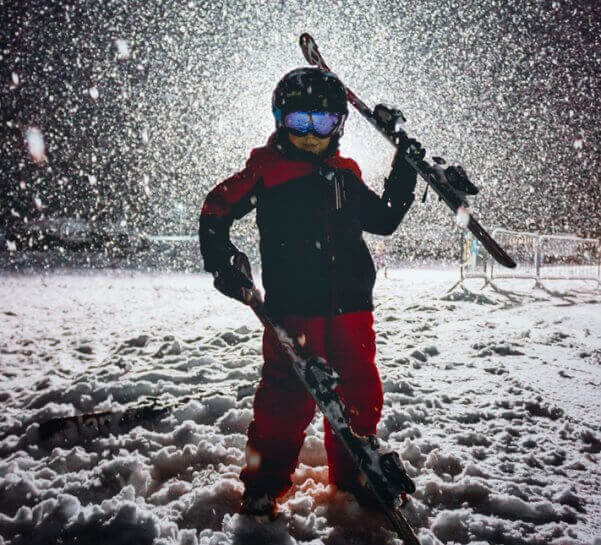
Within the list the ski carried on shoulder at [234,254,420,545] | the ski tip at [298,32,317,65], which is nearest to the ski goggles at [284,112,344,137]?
the ski carried on shoulder at [234,254,420,545]

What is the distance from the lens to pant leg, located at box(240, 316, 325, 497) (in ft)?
6.25

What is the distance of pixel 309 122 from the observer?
2.03 m

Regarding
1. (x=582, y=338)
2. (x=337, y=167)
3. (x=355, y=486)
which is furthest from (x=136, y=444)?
(x=582, y=338)

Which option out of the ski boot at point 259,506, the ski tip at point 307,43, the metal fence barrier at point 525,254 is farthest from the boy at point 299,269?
the metal fence barrier at point 525,254

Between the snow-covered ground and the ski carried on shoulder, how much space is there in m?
0.35

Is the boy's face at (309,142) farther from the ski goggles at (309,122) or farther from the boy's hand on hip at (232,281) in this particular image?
the boy's hand on hip at (232,281)

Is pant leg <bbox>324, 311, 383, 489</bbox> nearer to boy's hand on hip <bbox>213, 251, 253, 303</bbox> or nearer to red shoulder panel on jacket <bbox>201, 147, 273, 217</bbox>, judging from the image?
boy's hand on hip <bbox>213, 251, 253, 303</bbox>

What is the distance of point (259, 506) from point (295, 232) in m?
1.31

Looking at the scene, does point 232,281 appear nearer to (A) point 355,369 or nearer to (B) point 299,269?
(B) point 299,269

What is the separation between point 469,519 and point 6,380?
4120 millimetres

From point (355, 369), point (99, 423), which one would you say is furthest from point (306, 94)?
point (99, 423)

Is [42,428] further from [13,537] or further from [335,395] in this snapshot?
[335,395]

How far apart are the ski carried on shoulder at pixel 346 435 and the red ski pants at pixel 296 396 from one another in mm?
116

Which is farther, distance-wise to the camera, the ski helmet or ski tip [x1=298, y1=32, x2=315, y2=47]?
ski tip [x1=298, y1=32, x2=315, y2=47]
